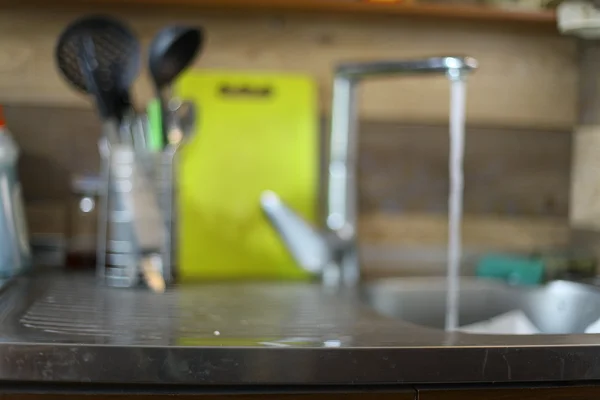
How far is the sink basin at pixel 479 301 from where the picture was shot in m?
1.26

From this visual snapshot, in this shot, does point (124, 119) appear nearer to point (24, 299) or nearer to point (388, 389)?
point (24, 299)

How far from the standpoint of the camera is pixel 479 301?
4.33ft

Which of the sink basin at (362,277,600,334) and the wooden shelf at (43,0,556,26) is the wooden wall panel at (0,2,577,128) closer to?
the wooden shelf at (43,0,556,26)

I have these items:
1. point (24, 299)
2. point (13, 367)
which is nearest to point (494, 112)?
point (24, 299)

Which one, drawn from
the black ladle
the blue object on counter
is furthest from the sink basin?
the black ladle

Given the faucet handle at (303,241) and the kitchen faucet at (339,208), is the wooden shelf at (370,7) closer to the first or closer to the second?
the kitchen faucet at (339,208)

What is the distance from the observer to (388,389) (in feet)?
2.60

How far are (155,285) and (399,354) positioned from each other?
486 mm

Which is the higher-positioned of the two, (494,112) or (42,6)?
(42,6)

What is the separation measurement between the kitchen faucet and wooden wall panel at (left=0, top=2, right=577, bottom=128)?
116 millimetres

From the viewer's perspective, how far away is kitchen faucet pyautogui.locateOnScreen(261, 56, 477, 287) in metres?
1.25

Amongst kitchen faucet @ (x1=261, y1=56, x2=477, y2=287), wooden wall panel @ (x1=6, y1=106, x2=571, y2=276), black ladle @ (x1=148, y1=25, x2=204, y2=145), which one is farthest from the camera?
wooden wall panel @ (x1=6, y1=106, x2=571, y2=276)

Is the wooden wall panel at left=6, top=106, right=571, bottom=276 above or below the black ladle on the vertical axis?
below

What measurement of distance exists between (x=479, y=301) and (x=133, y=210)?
25.3 inches
